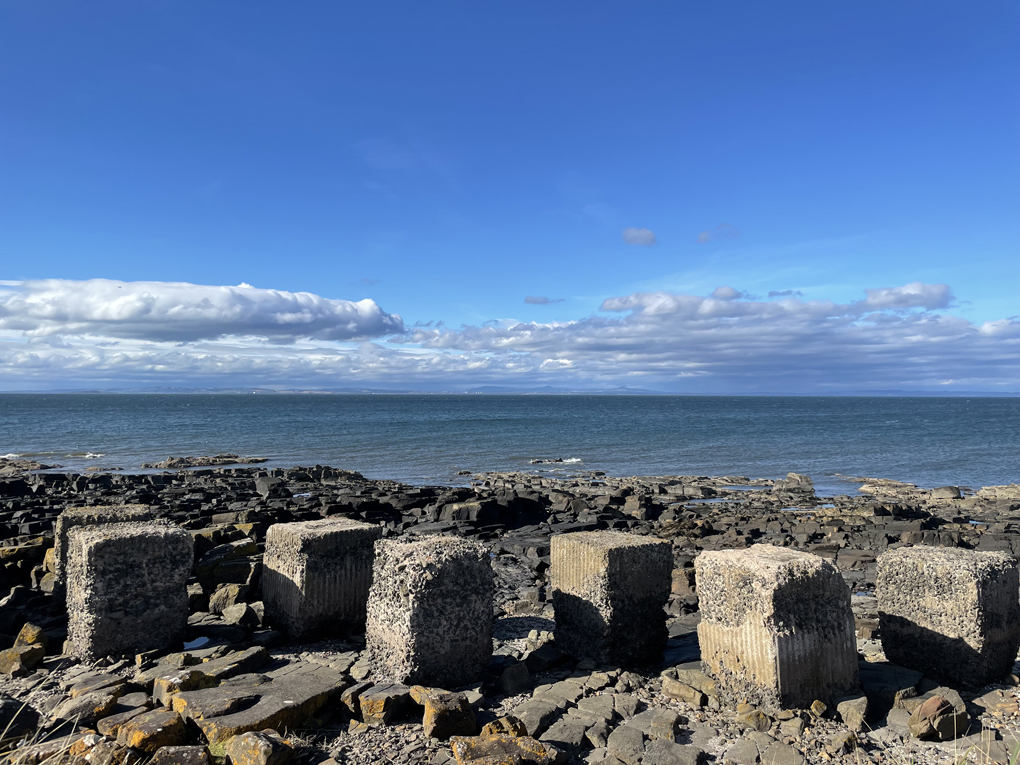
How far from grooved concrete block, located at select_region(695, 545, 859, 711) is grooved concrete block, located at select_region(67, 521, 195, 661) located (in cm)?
534

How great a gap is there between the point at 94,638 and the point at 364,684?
2.89 meters

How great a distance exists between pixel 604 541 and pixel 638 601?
0.66 metres

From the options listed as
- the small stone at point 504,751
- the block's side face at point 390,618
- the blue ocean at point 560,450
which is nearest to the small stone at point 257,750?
the small stone at point 504,751

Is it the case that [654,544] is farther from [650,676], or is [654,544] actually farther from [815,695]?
[815,695]

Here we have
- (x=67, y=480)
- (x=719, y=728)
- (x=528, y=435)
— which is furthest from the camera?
(x=528, y=435)

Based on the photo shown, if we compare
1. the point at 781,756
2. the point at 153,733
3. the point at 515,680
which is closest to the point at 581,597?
the point at 515,680

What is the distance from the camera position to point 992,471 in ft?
110

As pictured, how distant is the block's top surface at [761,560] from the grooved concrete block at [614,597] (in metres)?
0.76

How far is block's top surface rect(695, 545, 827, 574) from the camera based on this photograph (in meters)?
5.59

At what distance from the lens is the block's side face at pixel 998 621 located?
20.2ft

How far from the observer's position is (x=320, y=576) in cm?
730

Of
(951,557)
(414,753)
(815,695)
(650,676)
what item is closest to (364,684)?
(414,753)

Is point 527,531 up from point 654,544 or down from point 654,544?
down

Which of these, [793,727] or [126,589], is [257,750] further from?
[793,727]
